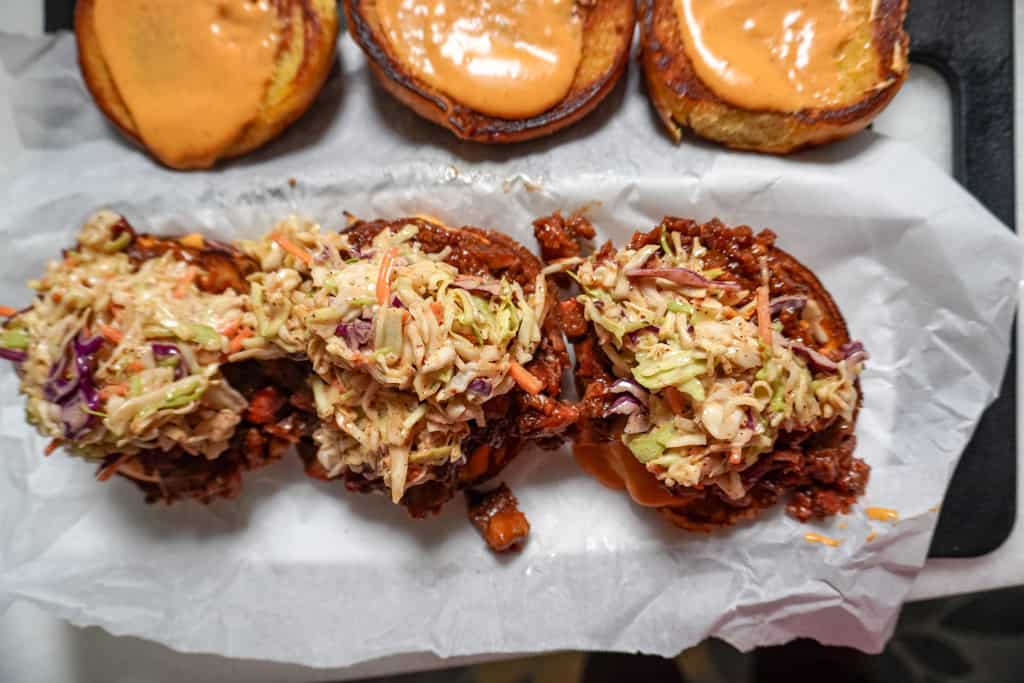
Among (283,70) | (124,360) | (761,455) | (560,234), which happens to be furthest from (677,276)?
(124,360)

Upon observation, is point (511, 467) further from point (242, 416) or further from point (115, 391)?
point (115, 391)

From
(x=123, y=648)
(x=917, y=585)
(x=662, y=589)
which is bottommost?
(x=123, y=648)

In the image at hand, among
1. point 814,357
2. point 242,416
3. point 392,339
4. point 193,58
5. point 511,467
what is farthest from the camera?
point 511,467

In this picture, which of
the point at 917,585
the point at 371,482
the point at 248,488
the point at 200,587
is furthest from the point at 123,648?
the point at 917,585

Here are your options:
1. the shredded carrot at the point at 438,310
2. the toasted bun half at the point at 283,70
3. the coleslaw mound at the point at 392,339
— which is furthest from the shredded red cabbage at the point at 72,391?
the shredded carrot at the point at 438,310

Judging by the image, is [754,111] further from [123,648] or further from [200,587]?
[123,648]

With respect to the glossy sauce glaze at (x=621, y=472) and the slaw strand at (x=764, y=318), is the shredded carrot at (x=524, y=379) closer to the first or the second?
the glossy sauce glaze at (x=621, y=472)

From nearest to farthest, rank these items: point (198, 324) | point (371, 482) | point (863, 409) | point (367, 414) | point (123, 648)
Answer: point (367, 414) < point (198, 324) < point (371, 482) < point (863, 409) < point (123, 648)
